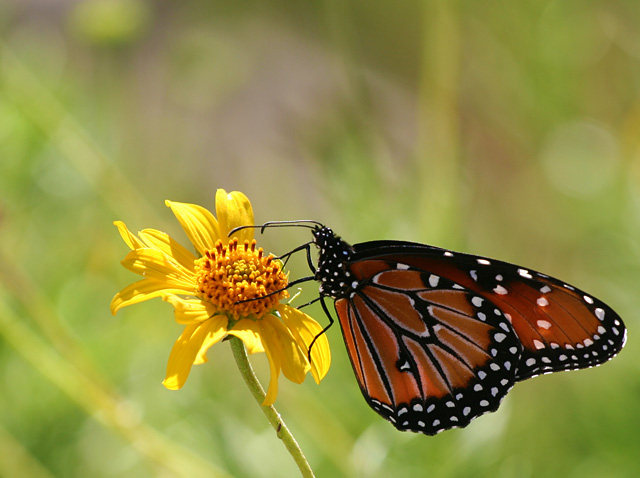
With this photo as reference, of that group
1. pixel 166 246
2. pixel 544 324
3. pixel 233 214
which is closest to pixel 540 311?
pixel 544 324

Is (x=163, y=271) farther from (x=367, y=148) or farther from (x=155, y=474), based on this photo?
(x=367, y=148)

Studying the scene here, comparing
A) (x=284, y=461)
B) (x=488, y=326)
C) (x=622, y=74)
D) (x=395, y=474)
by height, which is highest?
(x=622, y=74)

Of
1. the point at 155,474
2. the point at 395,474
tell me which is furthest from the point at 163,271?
the point at 155,474

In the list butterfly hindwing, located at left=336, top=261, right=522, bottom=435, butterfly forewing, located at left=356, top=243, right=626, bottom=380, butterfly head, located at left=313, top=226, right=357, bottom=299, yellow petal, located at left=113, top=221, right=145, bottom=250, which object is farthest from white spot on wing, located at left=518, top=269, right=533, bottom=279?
yellow petal, located at left=113, top=221, right=145, bottom=250

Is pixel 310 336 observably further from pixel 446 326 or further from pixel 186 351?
pixel 446 326

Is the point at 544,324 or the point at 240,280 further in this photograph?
the point at 544,324

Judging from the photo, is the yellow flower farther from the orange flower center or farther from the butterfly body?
the butterfly body
